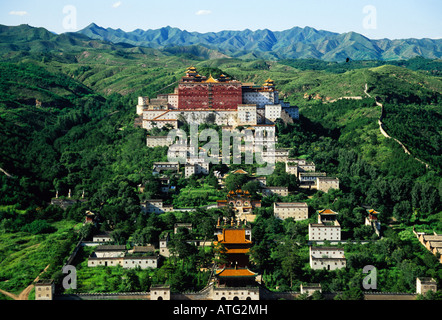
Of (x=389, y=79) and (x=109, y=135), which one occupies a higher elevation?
(x=389, y=79)

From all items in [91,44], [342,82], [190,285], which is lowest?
[190,285]

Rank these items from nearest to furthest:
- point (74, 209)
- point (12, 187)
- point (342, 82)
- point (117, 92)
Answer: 1. point (74, 209)
2. point (12, 187)
3. point (342, 82)
4. point (117, 92)

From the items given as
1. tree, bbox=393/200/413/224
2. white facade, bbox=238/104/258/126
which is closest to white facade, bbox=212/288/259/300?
tree, bbox=393/200/413/224

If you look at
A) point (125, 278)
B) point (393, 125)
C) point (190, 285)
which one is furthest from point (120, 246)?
point (393, 125)

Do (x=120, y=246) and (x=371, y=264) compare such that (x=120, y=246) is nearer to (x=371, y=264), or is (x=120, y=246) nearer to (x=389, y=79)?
(x=371, y=264)

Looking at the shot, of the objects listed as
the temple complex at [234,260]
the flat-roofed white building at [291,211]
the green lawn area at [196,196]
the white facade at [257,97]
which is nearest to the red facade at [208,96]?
the white facade at [257,97]

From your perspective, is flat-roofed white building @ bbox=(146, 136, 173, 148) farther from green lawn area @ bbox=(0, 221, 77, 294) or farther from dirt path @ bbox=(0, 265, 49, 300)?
dirt path @ bbox=(0, 265, 49, 300)

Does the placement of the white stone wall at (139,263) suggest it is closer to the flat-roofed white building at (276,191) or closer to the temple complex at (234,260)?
the temple complex at (234,260)

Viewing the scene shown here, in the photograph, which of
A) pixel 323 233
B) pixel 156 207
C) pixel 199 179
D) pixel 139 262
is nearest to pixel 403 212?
pixel 323 233
